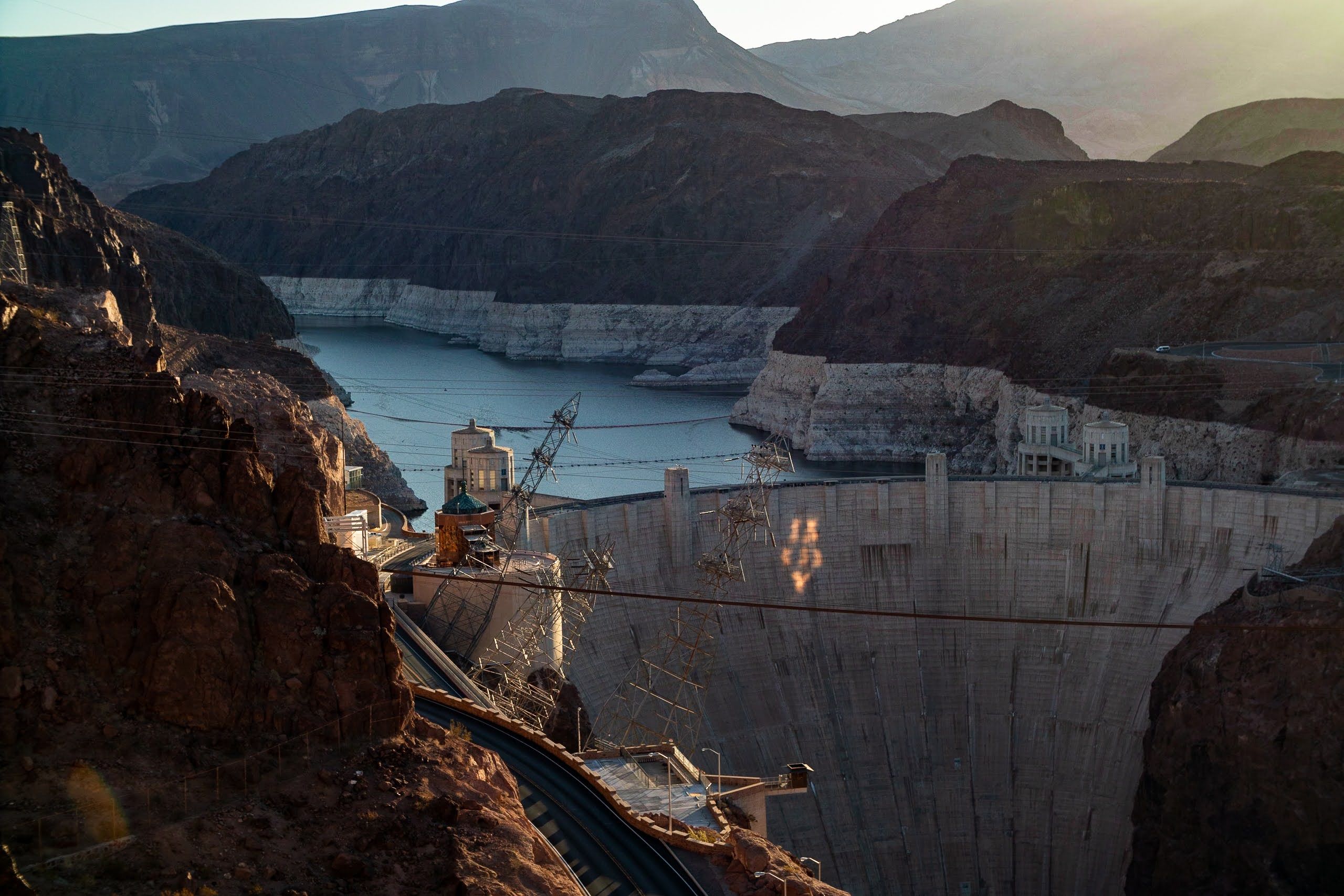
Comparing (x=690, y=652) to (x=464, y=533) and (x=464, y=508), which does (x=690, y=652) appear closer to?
(x=464, y=533)

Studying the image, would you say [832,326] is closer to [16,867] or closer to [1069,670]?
[1069,670]

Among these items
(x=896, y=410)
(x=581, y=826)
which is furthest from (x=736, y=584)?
(x=896, y=410)

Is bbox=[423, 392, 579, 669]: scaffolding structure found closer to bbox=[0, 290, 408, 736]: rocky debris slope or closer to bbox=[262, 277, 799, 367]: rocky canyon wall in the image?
bbox=[0, 290, 408, 736]: rocky debris slope

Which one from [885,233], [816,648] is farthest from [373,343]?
[816,648]

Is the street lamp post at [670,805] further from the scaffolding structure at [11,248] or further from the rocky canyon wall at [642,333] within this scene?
the rocky canyon wall at [642,333]

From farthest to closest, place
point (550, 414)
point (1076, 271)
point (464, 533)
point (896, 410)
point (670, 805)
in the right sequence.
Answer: point (550, 414), point (1076, 271), point (896, 410), point (464, 533), point (670, 805)

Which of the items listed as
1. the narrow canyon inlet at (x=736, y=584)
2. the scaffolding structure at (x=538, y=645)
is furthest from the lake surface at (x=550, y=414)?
the scaffolding structure at (x=538, y=645)

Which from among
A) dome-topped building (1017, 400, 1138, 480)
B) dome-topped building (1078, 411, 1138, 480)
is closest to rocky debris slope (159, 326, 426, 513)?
dome-topped building (1017, 400, 1138, 480)
